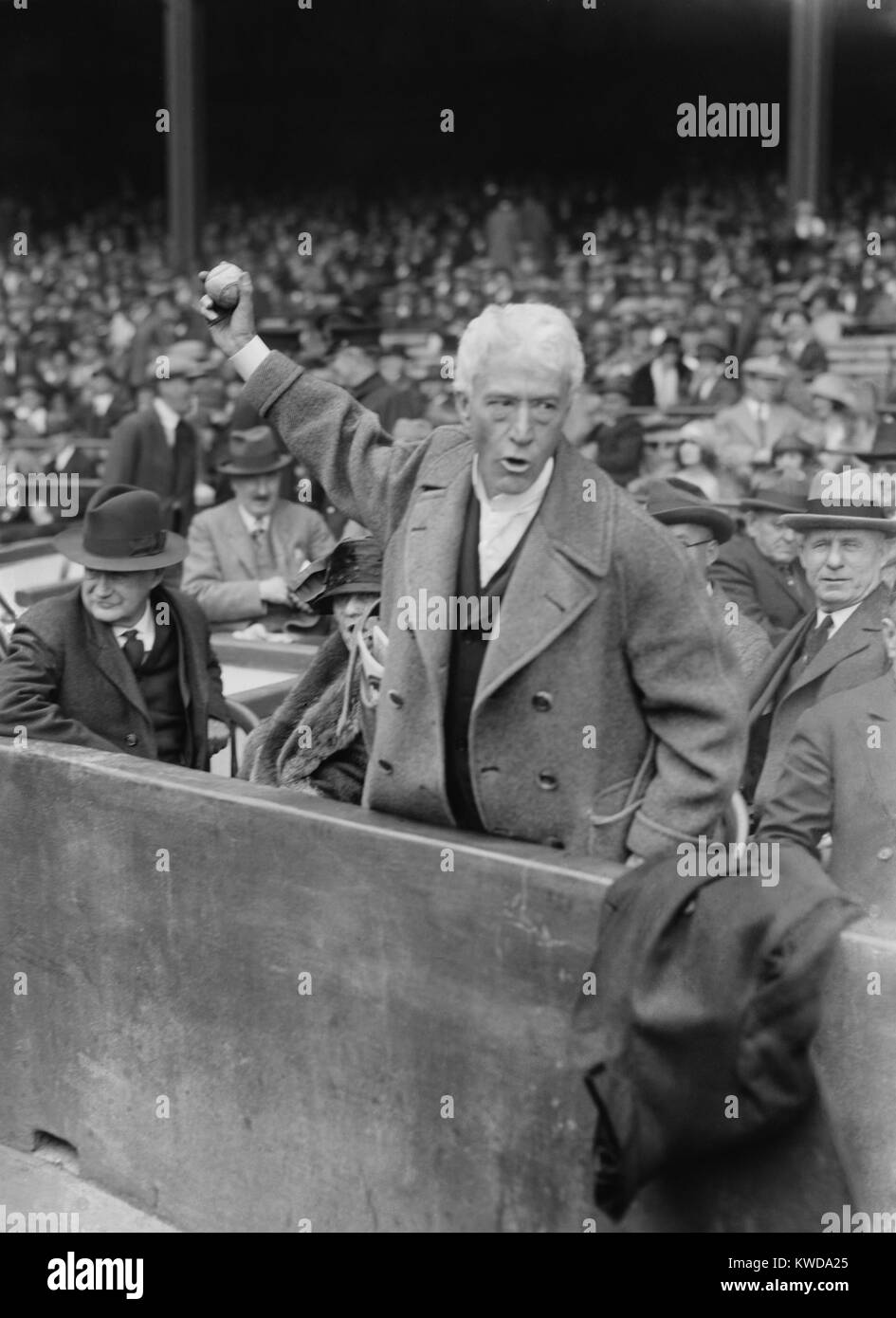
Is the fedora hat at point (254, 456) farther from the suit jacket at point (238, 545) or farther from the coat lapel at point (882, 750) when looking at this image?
the coat lapel at point (882, 750)

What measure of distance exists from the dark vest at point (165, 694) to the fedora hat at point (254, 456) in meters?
3.61

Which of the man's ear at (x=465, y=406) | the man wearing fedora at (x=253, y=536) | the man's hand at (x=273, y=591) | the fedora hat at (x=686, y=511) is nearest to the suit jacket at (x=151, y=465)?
the man wearing fedora at (x=253, y=536)

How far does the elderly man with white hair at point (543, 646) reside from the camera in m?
3.84

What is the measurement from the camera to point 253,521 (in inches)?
375

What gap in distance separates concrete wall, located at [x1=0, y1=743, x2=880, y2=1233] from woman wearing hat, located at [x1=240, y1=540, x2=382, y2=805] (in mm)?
370

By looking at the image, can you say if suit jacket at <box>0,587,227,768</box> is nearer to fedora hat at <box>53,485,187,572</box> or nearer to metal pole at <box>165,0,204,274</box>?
fedora hat at <box>53,485,187,572</box>

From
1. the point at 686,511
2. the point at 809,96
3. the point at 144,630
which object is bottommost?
the point at 144,630

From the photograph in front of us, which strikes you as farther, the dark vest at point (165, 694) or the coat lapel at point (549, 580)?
the dark vest at point (165, 694)

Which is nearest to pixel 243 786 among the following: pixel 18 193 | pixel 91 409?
pixel 91 409

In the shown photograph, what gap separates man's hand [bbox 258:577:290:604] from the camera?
8.63 m

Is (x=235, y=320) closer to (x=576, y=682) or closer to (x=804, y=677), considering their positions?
(x=576, y=682)

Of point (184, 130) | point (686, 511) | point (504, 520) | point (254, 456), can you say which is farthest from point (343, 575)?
point (184, 130)

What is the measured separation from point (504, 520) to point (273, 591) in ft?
15.8
